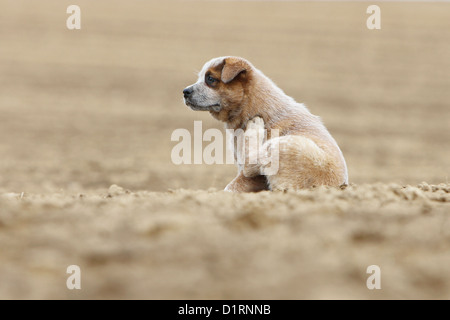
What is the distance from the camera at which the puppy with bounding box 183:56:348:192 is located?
6559 millimetres

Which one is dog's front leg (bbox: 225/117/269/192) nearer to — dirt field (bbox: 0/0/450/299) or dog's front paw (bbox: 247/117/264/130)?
dog's front paw (bbox: 247/117/264/130)

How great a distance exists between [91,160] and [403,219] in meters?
11.5

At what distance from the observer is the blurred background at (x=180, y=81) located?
50.3ft

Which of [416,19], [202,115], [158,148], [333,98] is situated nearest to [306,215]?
[158,148]

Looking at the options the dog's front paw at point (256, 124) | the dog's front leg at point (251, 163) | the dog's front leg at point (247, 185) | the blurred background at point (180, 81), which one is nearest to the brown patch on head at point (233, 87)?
the dog's front paw at point (256, 124)

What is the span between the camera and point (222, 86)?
7684 millimetres

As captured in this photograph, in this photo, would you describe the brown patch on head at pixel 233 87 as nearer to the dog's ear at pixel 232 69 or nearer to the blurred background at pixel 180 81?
the dog's ear at pixel 232 69

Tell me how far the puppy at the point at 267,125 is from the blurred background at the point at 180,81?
4.36 metres

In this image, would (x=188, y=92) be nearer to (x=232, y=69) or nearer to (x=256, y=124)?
(x=232, y=69)

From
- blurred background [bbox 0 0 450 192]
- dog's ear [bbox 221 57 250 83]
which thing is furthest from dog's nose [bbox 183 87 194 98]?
blurred background [bbox 0 0 450 192]

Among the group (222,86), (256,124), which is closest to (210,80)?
(222,86)

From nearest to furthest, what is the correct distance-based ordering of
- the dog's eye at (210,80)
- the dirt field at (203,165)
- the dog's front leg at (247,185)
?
the dirt field at (203,165), the dog's front leg at (247,185), the dog's eye at (210,80)

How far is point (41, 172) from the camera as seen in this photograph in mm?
13633
